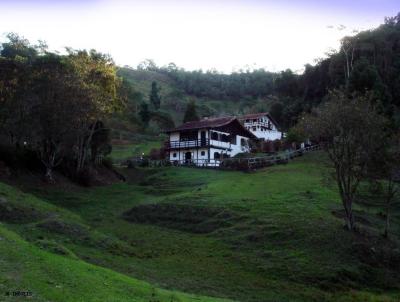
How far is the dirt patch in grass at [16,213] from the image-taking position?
30328 millimetres

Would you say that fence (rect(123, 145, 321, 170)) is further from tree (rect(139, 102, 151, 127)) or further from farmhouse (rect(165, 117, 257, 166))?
tree (rect(139, 102, 151, 127))

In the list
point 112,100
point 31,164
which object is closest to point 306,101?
point 112,100

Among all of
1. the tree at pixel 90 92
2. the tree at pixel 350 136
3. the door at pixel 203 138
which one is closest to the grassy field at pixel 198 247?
the tree at pixel 350 136

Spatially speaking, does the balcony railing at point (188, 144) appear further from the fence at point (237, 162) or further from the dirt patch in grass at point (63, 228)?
the dirt patch in grass at point (63, 228)

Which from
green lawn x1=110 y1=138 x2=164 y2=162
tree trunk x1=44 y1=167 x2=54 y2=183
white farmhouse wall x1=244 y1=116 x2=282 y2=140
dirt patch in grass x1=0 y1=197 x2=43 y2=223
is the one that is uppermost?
white farmhouse wall x1=244 y1=116 x2=282 y2=140

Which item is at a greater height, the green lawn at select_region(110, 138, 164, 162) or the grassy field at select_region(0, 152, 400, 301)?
the green lawn at select_region(110, 138, 164, 162)

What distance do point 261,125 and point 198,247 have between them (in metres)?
64.1

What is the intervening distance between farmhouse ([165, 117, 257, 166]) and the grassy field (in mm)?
25648

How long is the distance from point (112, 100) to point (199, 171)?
1336 centimetres

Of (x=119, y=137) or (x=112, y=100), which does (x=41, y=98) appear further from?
(x=119, y=137)

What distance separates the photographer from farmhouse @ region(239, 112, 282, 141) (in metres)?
93.6

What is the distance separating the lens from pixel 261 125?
9388 cm

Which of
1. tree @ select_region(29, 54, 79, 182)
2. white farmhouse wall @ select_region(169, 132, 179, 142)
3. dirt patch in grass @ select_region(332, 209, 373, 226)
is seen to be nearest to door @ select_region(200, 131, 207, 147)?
white farmhouse wall @ select_region(169, 132, 179, 142)

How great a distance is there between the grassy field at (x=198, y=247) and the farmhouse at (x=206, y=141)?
2565 cm
